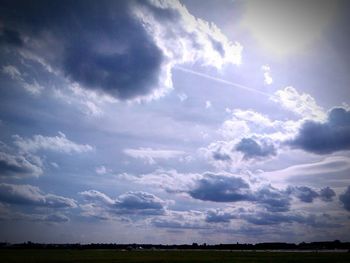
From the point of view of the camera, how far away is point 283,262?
76.9 meters

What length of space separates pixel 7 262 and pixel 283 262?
2445 inches

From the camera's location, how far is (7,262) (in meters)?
75.1
